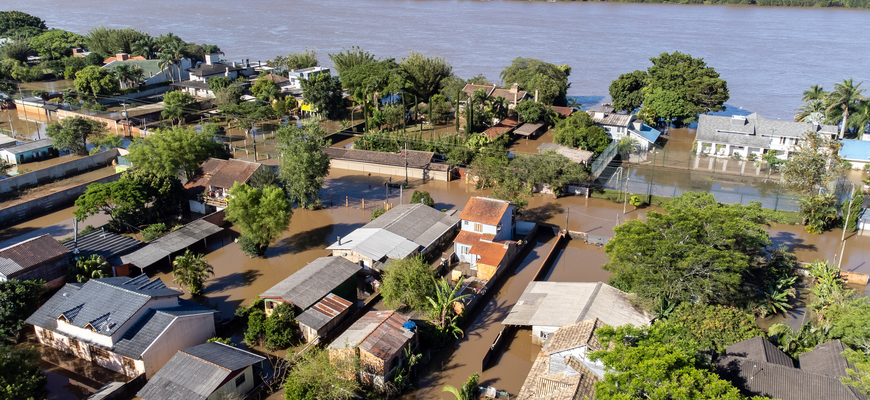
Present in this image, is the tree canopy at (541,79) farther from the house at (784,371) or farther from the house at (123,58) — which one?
the house at (123,58)

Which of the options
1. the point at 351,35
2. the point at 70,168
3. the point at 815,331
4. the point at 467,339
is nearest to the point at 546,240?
the point at 467,339

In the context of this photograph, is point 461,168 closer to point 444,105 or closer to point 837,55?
point 444,105

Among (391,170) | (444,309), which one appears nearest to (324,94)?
(391,170)

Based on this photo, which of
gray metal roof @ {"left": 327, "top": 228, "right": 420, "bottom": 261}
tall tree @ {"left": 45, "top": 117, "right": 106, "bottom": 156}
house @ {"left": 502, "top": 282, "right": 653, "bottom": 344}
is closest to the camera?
house @ {"left": 502, "top": 282, "right": 653, "bottom": 344}

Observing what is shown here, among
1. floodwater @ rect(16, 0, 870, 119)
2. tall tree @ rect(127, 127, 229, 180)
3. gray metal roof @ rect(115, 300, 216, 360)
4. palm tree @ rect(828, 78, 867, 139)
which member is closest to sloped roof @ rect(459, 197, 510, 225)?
gray metal roof @ rect(115, 300, 216, 360)

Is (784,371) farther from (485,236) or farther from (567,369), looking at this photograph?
(485,236)

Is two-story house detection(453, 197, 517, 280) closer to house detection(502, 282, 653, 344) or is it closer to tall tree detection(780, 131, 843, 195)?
house detection(502, 282, 653, 344)
